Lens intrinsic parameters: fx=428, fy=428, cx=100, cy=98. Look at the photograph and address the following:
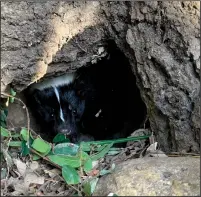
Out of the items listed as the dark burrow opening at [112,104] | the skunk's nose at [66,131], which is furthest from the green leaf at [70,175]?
the dark burrow opening at [112,104]

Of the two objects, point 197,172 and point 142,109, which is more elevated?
point 142,109

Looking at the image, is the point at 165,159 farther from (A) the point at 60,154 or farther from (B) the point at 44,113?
(B) the point at 44,113

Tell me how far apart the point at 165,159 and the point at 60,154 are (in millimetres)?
541

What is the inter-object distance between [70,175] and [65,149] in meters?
0.26

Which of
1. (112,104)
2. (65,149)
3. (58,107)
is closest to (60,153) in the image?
(65,149)

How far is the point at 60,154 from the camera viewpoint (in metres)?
2.23

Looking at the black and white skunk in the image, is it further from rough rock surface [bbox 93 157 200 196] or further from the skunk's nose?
rough rock surface [bbox 93 157 200 196]

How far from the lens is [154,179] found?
1923 mm

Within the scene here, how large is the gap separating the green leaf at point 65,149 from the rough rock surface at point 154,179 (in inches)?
10.7

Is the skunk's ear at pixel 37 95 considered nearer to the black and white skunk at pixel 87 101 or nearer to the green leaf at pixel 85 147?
the black and white skunk at pixel 87 101

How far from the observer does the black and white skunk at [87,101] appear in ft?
10.5

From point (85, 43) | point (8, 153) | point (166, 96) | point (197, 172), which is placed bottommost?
point (197, 172)

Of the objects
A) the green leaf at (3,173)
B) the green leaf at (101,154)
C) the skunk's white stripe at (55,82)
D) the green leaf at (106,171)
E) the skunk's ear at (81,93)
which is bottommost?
the green leaf at (106,171)

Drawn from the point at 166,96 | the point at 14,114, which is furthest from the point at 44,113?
the point at 166,96
